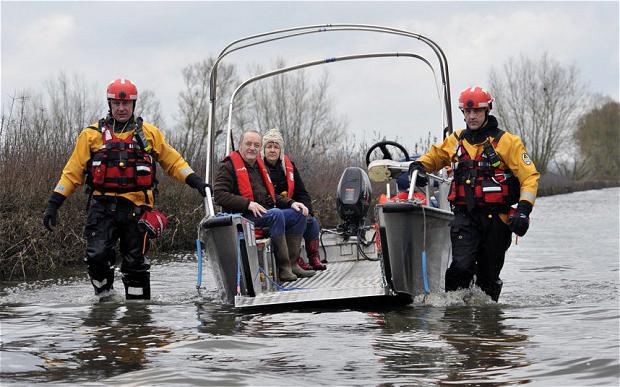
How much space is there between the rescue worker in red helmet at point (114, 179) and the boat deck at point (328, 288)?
1.14 meters

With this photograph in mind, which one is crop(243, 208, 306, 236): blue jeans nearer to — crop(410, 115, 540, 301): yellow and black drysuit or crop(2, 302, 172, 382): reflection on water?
crop(2, 302, 172, 382): reflection on water

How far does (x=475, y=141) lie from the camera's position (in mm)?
7688

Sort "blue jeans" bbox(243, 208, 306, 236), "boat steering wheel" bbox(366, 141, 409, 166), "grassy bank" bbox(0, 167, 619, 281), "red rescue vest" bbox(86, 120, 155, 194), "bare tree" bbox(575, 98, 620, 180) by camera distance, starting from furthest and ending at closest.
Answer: "bare tree" bbox(575, 98, 620, 180) → "grassy bank" bbox(0, 167, 619, 281) → "boat steering wheel" bbox(366, 141, 409, 166) → "blue jeans" bbox(243, 208, 306, 236) → "red rescue vest" bbox(86, 120, 155, 194)

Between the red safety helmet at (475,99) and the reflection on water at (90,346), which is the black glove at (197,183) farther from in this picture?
the red safety helmet at (475,99)

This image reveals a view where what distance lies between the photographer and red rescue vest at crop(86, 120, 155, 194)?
772cm

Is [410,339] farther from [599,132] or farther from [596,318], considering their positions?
[599,132]

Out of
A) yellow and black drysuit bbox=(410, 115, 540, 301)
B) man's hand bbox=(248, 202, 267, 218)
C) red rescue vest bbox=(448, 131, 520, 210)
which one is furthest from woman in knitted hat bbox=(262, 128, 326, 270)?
red rescue vest bbox=(448, 131, 520, 210)

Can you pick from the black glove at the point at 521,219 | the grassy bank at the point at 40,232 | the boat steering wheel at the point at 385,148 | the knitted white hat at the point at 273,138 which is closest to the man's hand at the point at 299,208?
the knitted white hat at the point at 273,138

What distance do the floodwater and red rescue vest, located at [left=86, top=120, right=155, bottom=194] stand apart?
1029mm

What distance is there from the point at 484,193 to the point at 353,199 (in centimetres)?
326

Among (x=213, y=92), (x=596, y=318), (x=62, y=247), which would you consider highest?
(x=213, y=92)

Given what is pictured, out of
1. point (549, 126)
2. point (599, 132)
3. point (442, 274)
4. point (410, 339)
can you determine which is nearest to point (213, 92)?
point (442, 274)

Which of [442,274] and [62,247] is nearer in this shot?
[442,274]

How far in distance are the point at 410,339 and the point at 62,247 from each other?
6570 mm
